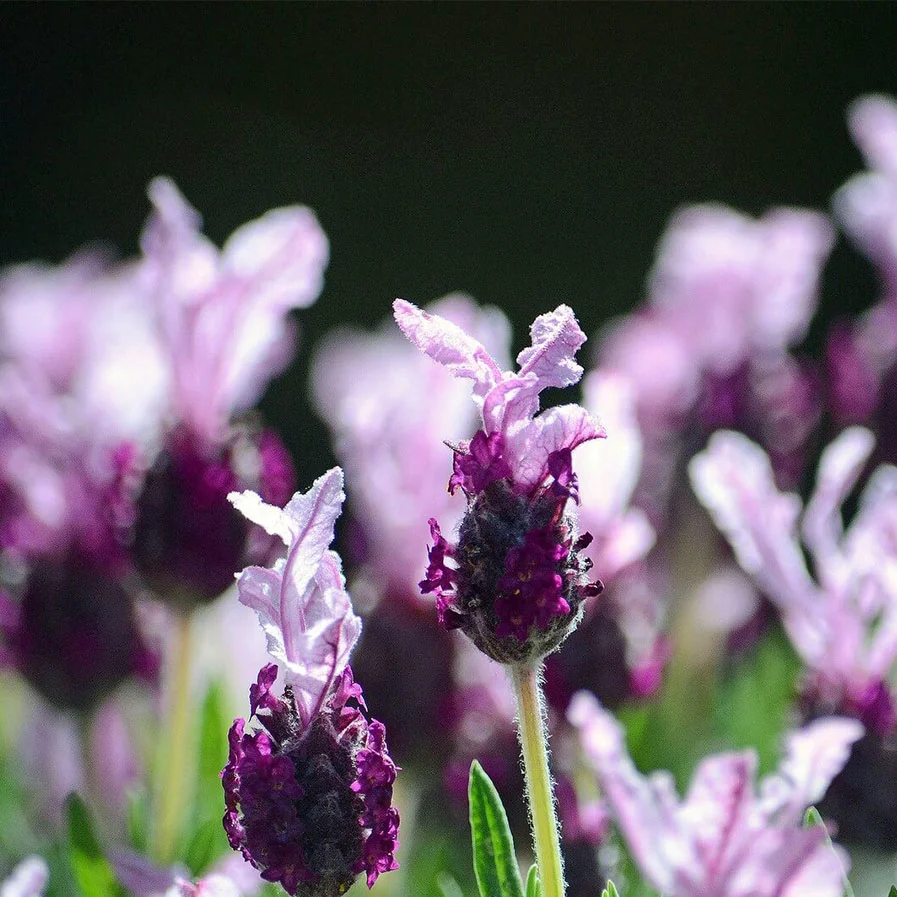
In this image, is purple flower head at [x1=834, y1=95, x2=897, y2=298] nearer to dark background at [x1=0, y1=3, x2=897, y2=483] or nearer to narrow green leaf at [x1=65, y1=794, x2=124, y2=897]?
narrow green leaf at [x1=65, y1=794, x2=124, y2=897]

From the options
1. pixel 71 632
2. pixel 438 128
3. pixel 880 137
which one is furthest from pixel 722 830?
pixel 438 128

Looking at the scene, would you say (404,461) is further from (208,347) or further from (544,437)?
(544,437)

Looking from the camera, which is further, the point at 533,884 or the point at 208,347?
the point at 208,347

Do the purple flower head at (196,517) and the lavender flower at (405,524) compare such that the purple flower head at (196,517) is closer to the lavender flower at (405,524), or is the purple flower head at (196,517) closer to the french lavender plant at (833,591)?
the lavender flower at (405,524)

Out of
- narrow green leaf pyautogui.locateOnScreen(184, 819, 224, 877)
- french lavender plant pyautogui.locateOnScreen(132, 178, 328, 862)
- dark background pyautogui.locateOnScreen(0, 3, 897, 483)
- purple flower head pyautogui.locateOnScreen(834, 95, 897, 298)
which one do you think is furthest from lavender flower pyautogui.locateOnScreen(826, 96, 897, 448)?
dark background pyautogui.locateOnScreen(0, 3, 897, 483)

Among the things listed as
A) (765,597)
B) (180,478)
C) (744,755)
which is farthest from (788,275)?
(744,755)

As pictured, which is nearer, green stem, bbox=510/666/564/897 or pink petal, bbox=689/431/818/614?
green stem, bbox=510/666/564/897
